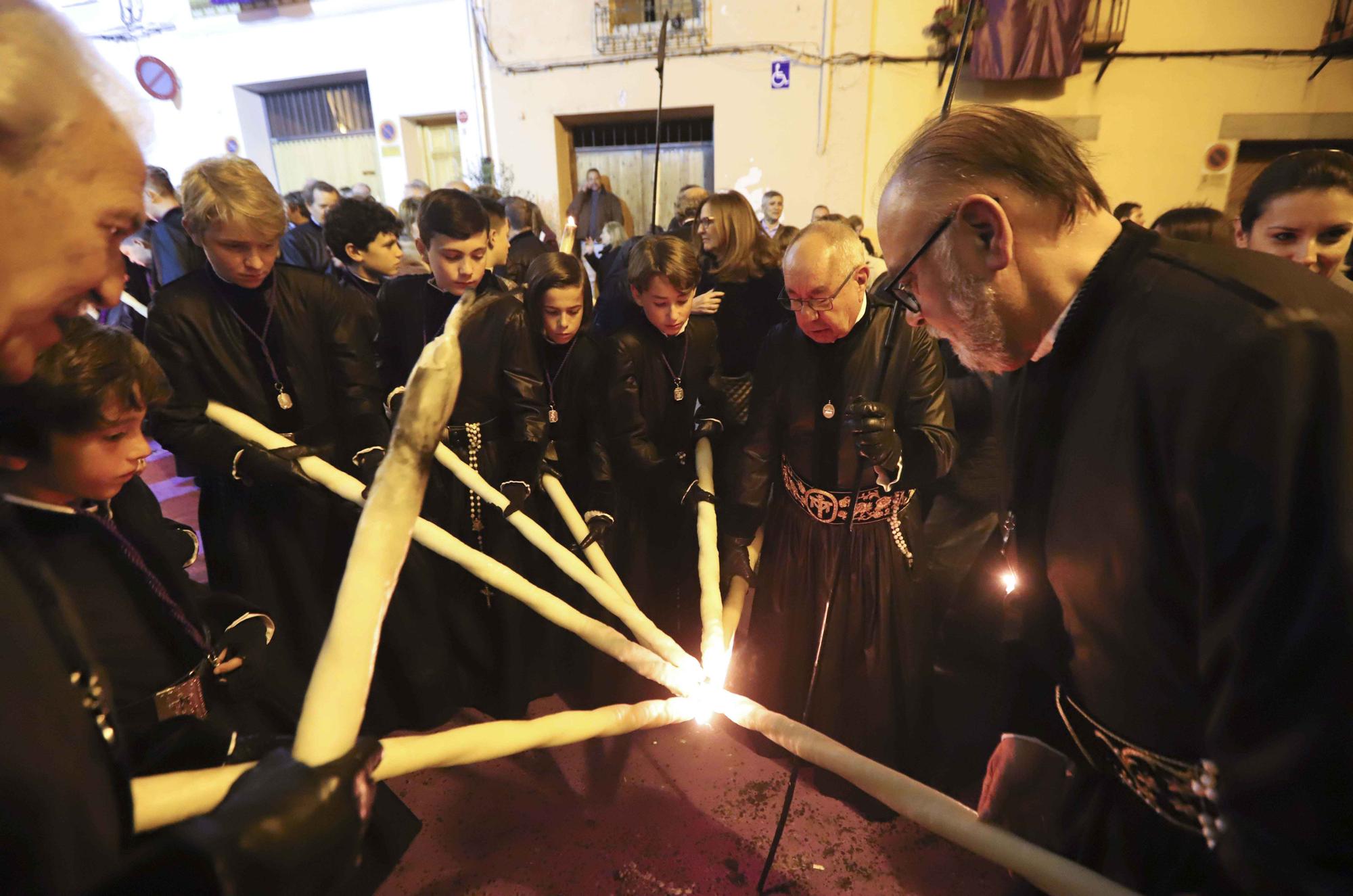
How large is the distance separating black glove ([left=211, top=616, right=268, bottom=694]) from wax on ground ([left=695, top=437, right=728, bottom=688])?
4.35ft

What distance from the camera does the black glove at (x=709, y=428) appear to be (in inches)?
120

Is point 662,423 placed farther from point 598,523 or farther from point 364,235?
point 364,235

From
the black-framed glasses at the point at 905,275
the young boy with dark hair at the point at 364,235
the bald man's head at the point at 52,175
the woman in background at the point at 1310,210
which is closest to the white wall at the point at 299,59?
the young boy with dark hair at the point at 364,235

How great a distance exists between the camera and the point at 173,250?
4.98m

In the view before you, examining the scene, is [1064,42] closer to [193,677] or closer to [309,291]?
[309,291]

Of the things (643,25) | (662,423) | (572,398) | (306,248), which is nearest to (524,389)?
(572,398)

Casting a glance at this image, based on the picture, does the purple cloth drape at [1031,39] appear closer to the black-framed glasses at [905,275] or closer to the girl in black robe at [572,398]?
the girl in black robe at [572,398]

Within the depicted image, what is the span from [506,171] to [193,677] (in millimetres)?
11604

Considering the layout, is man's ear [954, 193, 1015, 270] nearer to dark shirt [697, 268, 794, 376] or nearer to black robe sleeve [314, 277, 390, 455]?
black robe sleeve [314, 277, 390, 455]

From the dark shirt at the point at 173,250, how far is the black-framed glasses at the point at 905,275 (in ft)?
17.8

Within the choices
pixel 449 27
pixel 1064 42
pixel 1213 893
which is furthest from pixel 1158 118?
pixel 1213 893

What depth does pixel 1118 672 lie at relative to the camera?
3.88 ft

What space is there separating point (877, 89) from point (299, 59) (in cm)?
1098

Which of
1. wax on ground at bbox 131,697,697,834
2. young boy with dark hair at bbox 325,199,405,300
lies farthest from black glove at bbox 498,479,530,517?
young boy with dark hair at bbox 325,199,405,300
